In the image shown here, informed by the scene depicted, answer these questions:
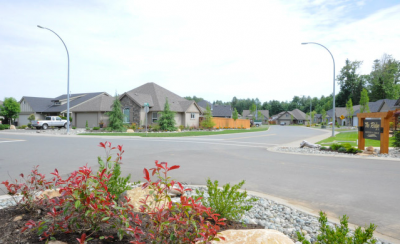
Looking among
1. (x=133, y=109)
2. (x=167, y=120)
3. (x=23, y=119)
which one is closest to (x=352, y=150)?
(x=167, y=120)

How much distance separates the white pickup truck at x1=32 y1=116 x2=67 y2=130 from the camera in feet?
128

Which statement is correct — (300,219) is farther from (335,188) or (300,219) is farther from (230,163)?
(230,163)

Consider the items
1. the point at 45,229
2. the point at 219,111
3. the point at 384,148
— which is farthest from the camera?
the point at 219,111

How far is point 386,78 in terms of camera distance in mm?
73438

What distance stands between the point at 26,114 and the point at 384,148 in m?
58.1

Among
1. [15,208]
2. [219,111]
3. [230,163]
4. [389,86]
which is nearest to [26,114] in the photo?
[219,111]

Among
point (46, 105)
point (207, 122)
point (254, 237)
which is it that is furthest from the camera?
point (46, 105)

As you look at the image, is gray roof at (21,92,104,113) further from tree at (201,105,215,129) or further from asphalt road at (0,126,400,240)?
asphalt road at (0,126,400,240)

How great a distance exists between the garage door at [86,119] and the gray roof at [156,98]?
20.9 feet

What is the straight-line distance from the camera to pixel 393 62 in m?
74.1

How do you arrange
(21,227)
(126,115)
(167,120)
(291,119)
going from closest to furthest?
1. (21,227)
2. (167,120)
3. (126,115)
4. (291,119)

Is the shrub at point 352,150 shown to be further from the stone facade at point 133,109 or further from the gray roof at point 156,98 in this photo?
the stone facade at point 133,109

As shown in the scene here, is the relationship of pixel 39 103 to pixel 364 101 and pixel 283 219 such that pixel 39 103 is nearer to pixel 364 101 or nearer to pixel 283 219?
pixel 283 219

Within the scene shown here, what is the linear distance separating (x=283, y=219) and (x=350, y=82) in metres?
99.3
